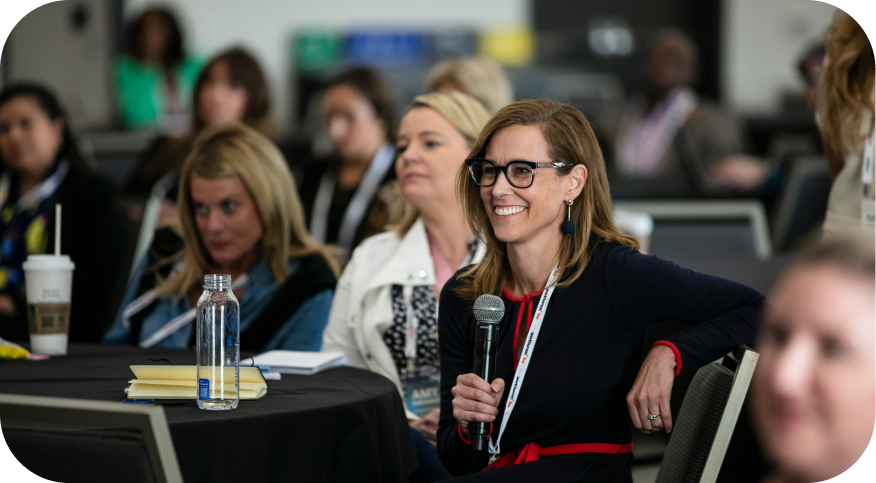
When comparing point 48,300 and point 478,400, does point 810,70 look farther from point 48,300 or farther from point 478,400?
point 48,300

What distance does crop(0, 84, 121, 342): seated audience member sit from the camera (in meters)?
3.66

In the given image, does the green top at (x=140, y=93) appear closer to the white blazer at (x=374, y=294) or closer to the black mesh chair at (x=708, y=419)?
the white blazer at (x=374, y=294)

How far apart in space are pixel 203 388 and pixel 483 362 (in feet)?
1.68

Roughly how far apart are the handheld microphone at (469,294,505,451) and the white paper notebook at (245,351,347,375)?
0.52 m

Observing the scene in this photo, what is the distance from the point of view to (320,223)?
426cm

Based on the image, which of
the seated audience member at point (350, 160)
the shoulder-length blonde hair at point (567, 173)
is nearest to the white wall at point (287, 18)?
the seated audience member at point (350, 160)

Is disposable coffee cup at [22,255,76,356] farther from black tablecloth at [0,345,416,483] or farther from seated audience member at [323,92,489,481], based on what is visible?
seated audience member at [323,92,489,481]

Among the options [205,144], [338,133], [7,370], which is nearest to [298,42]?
[338,133]

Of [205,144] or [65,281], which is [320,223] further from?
[65,281]

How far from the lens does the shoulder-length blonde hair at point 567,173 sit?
1792 mm

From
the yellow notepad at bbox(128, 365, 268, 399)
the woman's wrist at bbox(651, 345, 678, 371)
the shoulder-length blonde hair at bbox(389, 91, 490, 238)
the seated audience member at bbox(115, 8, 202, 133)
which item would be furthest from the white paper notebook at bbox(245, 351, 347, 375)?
the seated audience member at bbox(115, 8, 202, 133)

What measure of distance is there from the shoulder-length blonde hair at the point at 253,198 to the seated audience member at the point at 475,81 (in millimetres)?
1078

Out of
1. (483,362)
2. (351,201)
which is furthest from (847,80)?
(351,201)

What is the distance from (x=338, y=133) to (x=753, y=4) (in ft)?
24.6
